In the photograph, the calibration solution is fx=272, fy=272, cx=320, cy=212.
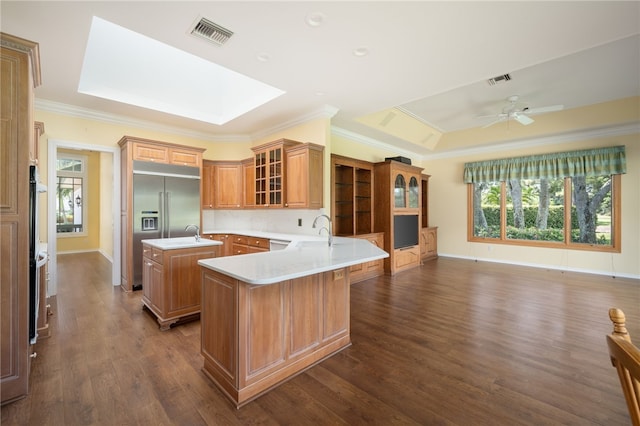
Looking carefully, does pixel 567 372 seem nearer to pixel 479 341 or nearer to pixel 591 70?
pixel 479 341

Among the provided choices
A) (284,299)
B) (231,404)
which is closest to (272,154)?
(284,299)

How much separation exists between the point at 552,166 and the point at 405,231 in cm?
354

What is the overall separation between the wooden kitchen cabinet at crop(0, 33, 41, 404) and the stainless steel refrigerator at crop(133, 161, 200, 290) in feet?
8.41

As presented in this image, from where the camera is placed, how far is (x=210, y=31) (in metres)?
2.50

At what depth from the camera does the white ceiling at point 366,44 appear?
2.23 meters

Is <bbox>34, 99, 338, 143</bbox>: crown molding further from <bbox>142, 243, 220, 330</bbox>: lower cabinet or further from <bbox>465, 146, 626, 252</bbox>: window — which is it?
<bbox>465, 146, 626, 252</bbox>: window

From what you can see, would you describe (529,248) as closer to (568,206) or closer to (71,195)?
(568,206)

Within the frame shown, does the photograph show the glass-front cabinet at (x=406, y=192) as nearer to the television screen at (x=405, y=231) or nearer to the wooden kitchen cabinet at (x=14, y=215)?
the television screen at (x=405, y=231)

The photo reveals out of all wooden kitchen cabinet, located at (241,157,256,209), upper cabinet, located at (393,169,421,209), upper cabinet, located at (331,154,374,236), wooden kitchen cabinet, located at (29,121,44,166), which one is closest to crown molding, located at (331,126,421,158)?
upper cabinet, located at (331,154,374,236)

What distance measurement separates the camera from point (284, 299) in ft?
6.94

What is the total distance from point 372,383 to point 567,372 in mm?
1631

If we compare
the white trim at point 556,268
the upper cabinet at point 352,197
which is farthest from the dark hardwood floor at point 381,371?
the white trim at point 556,268

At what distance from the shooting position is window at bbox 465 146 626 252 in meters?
5.49

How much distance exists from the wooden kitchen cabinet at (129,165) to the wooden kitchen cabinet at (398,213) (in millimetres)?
3888
